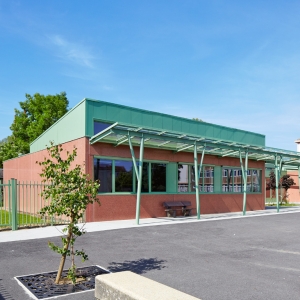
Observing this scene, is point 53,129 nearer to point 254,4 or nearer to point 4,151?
point 254,4

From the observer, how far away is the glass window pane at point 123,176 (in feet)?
53.0

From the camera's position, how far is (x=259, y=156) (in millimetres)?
22641

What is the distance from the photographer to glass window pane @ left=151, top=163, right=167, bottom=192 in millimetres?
17578

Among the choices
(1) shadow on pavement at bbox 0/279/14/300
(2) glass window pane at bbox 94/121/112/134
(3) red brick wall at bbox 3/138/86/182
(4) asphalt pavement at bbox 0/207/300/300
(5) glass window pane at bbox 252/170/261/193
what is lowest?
(4) asphalt pavement at bbox 0/207/300/300

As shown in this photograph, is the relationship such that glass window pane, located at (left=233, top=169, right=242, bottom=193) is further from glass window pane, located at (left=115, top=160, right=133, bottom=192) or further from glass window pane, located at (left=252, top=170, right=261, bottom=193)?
glass window pane, located at (left=115, top=160, right=133, bottom=192)

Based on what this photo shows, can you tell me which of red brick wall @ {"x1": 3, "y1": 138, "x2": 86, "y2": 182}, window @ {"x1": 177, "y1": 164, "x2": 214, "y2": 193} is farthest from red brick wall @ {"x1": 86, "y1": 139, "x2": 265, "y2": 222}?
red brick wall @ {"x1": 3, "y1": 138, "x2": 86, "y2": 182}

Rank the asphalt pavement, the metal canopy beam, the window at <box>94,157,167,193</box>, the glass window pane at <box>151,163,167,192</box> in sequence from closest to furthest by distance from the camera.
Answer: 1. the asphalt pavement
2. the metal canopy beam
3. the window at <box>94,157,167,193</box>
4. the glass window pane at <box>151,163,167,192</box>

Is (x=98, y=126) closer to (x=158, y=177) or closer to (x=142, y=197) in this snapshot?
(x=142, y=197)

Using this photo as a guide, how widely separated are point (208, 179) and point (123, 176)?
6241mm

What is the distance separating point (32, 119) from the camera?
39.8 metres

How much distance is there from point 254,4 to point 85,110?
8.16 m

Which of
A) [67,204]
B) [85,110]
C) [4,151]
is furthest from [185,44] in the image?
[4,151]

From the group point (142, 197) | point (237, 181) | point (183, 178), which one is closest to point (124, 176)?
point (142, 197)

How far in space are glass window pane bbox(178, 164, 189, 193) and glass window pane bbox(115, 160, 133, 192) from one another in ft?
11.0
